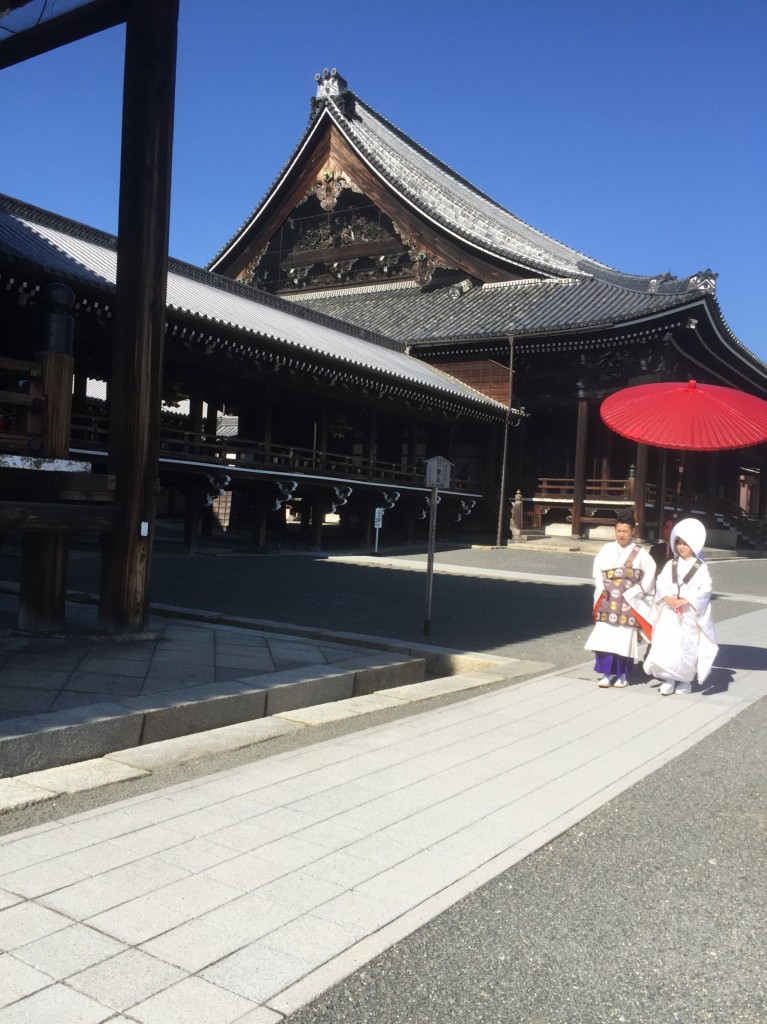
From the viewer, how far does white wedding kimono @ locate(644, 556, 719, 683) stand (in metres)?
7.03

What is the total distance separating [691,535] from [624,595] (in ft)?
2.40

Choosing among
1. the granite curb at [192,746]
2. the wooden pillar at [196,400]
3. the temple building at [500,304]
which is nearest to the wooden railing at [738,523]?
the temple building at [500,304]

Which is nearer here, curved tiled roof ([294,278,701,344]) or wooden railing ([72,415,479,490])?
wooden railing ([72,415,479,490])

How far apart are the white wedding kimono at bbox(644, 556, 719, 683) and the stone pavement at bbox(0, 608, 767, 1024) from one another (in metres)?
1.54

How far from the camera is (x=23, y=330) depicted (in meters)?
15.2

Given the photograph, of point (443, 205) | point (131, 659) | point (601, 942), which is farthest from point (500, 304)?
point (601, 942)

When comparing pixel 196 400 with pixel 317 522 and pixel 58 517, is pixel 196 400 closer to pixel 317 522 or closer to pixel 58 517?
pixel 317 522

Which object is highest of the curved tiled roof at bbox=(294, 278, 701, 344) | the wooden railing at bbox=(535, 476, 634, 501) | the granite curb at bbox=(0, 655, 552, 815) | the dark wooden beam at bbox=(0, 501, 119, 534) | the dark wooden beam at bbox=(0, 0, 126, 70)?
the curved tiled roof at bbox=(294, 278, 701, 344)

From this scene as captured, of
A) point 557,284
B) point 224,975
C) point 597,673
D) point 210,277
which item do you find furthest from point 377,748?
point 557,284

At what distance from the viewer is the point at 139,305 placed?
22.3ft

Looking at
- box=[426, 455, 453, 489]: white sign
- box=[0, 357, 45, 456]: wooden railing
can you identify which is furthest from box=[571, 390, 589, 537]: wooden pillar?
box=[0, 357, 45, 456]: wooden railing

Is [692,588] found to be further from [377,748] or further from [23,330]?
[23,330]

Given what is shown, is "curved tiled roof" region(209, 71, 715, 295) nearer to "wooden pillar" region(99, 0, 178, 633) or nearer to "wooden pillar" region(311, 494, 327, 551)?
"wooden pillar" region(311, 494, 327, 551)

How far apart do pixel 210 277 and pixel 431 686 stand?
18.3 m
